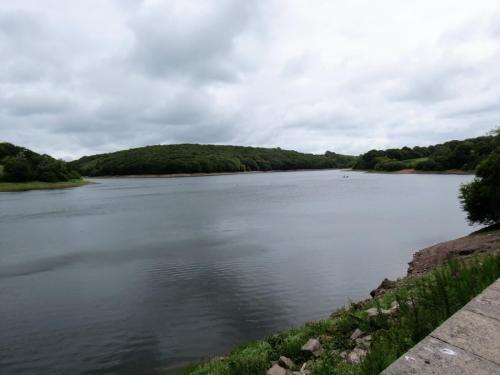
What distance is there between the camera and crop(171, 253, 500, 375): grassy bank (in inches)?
212

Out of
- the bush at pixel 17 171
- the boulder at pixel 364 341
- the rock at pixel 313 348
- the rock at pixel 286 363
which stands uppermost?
the bush at pixel 17 171

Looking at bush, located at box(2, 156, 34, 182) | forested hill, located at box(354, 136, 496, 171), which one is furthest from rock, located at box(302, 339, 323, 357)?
bush, located at box(2, 156, 34, 182)

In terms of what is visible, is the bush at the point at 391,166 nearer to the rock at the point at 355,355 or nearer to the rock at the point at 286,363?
the rock at the point at 286,363

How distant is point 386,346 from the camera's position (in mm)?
5191

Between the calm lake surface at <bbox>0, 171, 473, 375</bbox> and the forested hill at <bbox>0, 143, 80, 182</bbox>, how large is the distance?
89.6m

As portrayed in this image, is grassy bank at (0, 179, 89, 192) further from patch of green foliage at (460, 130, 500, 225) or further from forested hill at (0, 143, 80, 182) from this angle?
patch of green foliage at (460, 130, 500, 225)

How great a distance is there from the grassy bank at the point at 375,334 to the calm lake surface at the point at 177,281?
11.2 feet

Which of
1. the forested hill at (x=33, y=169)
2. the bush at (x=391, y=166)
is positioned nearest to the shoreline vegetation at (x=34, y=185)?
the forested hill at (x=33, y=169)

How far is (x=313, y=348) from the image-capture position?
7.42 meters

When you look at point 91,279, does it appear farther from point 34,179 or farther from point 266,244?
point 34,179

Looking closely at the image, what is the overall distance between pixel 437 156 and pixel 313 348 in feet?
492

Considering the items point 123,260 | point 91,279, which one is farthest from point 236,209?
point 91,279

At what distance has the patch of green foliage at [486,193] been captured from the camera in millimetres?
21797

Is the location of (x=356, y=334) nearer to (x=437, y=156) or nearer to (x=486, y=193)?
(x=486, y=193)
